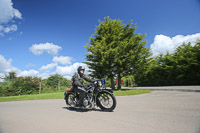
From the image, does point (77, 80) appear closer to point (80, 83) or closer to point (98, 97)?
point (80, 83)

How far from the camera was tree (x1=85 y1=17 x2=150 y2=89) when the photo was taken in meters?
14.5

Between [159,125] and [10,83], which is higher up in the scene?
[10,83]

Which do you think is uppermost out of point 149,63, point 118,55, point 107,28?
point 107,28

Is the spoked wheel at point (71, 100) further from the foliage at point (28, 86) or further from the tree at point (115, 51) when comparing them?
the foliage at point (28, 86)

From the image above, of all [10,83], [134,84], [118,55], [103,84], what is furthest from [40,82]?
[134,84]

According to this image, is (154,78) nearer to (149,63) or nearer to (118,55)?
(149,63)

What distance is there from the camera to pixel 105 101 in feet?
14.6

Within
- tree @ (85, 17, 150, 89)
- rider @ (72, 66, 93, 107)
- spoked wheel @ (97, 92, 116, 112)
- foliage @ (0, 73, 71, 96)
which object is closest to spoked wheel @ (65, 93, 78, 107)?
rider @ (72, 66, 93, 107)

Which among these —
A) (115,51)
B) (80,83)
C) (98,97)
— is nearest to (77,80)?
(80,83)

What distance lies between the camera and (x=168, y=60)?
22484 millimetres

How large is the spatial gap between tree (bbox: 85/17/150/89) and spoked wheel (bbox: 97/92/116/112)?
32.2 feet

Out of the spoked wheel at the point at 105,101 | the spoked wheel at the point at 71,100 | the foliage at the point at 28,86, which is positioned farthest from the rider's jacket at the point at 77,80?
the foliage at the point at 28,86

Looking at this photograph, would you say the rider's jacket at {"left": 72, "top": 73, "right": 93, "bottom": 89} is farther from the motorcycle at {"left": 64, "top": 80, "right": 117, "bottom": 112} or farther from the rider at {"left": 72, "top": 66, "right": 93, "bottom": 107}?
the motorcycle at {"left": 64, "top": 80, "right": 117, "bottom": 112}

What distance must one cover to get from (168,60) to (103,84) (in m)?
22.7
